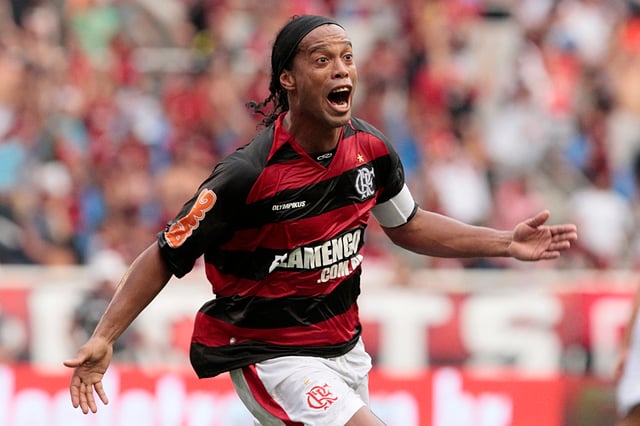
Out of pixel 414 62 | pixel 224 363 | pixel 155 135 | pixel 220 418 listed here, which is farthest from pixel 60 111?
pixel 224 363

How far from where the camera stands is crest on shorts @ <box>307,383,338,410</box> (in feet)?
19.6

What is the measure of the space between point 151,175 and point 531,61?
471 centimetres

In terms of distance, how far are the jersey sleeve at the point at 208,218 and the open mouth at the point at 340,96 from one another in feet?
1.62

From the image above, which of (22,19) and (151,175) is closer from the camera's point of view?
(151,175)

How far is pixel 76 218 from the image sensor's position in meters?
13.3

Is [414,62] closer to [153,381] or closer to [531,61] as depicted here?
[531,61]

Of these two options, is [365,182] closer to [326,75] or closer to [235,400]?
[326,75]

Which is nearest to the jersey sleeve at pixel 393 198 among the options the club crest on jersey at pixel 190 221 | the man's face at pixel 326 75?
the man's face at pixel 326 75

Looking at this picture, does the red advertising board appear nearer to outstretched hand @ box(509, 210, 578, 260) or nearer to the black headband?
outstretched hand @ box(509, 210, 578, 260)

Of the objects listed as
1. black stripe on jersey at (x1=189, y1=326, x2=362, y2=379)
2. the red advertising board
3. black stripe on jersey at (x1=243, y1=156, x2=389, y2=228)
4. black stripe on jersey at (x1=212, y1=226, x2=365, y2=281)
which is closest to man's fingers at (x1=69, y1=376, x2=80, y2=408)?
black stripe on jersey at (x1=189, y1=326, x2=362, y2=379)

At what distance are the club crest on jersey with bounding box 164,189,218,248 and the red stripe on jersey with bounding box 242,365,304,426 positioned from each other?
69cm

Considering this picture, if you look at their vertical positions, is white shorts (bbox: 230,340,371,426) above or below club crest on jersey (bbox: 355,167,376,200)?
below

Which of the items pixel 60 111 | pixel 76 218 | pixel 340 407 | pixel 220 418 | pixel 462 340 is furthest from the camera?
pixel 60 111

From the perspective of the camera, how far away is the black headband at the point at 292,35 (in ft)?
20.0
